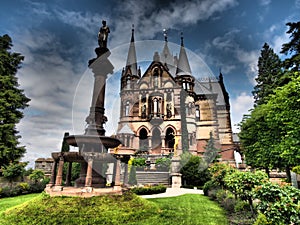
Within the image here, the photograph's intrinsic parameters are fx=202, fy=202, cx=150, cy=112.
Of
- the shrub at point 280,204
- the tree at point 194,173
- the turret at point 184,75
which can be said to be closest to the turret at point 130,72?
the turret at point 184,75

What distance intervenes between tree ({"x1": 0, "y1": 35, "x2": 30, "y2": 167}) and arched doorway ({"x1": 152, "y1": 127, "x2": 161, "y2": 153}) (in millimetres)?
19824

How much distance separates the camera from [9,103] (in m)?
20.0

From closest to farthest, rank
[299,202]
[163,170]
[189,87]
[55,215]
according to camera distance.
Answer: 1. [299,202]
2. [55,215]
3. [163,170]
4. [189,87]

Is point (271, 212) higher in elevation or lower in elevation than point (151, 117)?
lower

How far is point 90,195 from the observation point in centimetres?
779

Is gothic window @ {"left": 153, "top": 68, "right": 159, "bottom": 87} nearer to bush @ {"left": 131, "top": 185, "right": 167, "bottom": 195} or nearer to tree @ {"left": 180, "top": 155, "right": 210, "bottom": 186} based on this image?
tree @ {"left": 180, "top": 155, "right": 210, "bottom": 186}

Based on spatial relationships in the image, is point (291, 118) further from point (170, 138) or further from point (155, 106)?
point (155, 106)

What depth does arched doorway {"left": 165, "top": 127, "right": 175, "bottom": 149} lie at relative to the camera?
3516 centimetres

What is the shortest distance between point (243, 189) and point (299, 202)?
3577mm

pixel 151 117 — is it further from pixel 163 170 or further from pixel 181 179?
pixel 181 179

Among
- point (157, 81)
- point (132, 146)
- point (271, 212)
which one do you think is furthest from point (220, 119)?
point (271, 212)

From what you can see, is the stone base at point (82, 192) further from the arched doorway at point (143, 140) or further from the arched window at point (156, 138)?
the arched window at point (156, 138)

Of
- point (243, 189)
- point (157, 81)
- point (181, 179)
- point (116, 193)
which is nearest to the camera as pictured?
point (243, 189)

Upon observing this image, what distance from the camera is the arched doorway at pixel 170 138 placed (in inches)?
1384
